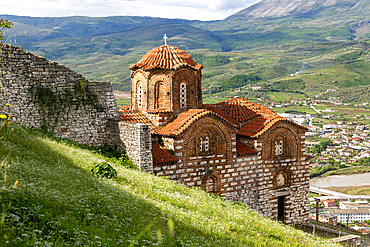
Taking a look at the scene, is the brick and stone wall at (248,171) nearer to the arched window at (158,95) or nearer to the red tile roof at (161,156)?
the red tile roof at (161,156)

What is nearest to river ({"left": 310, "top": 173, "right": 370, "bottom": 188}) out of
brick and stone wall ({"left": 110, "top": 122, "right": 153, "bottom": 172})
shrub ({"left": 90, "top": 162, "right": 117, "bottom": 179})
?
brick and stone wall ({"left": 110, "top": 122, "right": 153, "bottom": 172})

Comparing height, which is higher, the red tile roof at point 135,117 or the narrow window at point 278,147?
the red tile roof at point 135,117

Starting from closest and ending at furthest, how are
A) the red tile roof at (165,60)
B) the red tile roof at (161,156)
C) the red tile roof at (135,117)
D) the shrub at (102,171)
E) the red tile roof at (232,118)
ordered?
1. the shrub at (102,171)
2. the red tile roof at (161,156)
3. the red tile roof at (232,118)
4. the red tile roof at (135,117)
5. the red tile roof at (165,60)

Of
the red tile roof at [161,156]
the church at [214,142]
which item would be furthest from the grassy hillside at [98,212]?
the church at [214,142]

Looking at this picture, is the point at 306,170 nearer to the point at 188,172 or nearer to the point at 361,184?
the point at 188,172

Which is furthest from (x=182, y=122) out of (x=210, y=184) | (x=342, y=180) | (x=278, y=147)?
(x=342, y=180)

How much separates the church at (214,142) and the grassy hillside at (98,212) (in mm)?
3880

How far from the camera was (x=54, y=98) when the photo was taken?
15.2 m

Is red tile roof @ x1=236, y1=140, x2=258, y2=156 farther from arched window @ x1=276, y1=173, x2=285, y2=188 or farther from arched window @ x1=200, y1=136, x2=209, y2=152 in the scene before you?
arched window @ x1=276, y1=173, x2=285, y2=188

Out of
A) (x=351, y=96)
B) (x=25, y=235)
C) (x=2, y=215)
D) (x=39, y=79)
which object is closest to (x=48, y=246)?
(x=25, y=235)

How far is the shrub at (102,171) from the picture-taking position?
435 inches

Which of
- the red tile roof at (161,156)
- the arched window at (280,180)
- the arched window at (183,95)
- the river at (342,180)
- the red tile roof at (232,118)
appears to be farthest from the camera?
the river at (342,180)

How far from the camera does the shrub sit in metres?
11.1

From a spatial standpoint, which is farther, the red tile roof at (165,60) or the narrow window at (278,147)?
the narrow window at (278,147)
